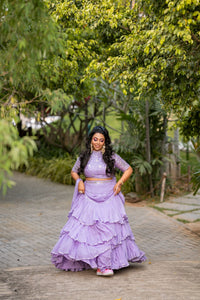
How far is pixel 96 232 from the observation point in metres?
5.71

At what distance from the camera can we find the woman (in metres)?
5.61

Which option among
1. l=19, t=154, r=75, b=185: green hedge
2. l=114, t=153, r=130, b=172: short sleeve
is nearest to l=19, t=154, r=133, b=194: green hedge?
l=19, t=154, r=75, b=185: green hedge

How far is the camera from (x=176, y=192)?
1177 centimetres

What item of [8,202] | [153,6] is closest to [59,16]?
[153,6]

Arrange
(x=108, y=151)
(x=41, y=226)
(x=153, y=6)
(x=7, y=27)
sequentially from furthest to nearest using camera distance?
(x=41, y=226)
(x=153, y=6)
(x=108, y=151)
(x=7, y=27)

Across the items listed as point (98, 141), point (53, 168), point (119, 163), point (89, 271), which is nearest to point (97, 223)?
point (89, 271)

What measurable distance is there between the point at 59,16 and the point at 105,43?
4.02 ft

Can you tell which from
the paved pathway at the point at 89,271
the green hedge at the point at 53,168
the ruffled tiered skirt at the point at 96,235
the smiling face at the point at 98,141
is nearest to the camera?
the paved pathway at the point at 89,271

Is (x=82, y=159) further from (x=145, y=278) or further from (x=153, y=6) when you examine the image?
(x=153, y=6)

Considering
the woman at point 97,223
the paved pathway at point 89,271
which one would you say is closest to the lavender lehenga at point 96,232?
the woman at point 97,223

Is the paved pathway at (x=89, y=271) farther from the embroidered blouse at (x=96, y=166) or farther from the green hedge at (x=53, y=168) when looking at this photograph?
the green hedge at (x=53, y=168)

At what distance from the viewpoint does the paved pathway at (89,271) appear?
5078 mm

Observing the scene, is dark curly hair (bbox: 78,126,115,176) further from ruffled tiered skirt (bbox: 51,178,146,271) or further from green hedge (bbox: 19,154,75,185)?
green hedge (bbox: 19,154,75,185)

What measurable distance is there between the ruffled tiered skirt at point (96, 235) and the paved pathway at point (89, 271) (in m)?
0.18
